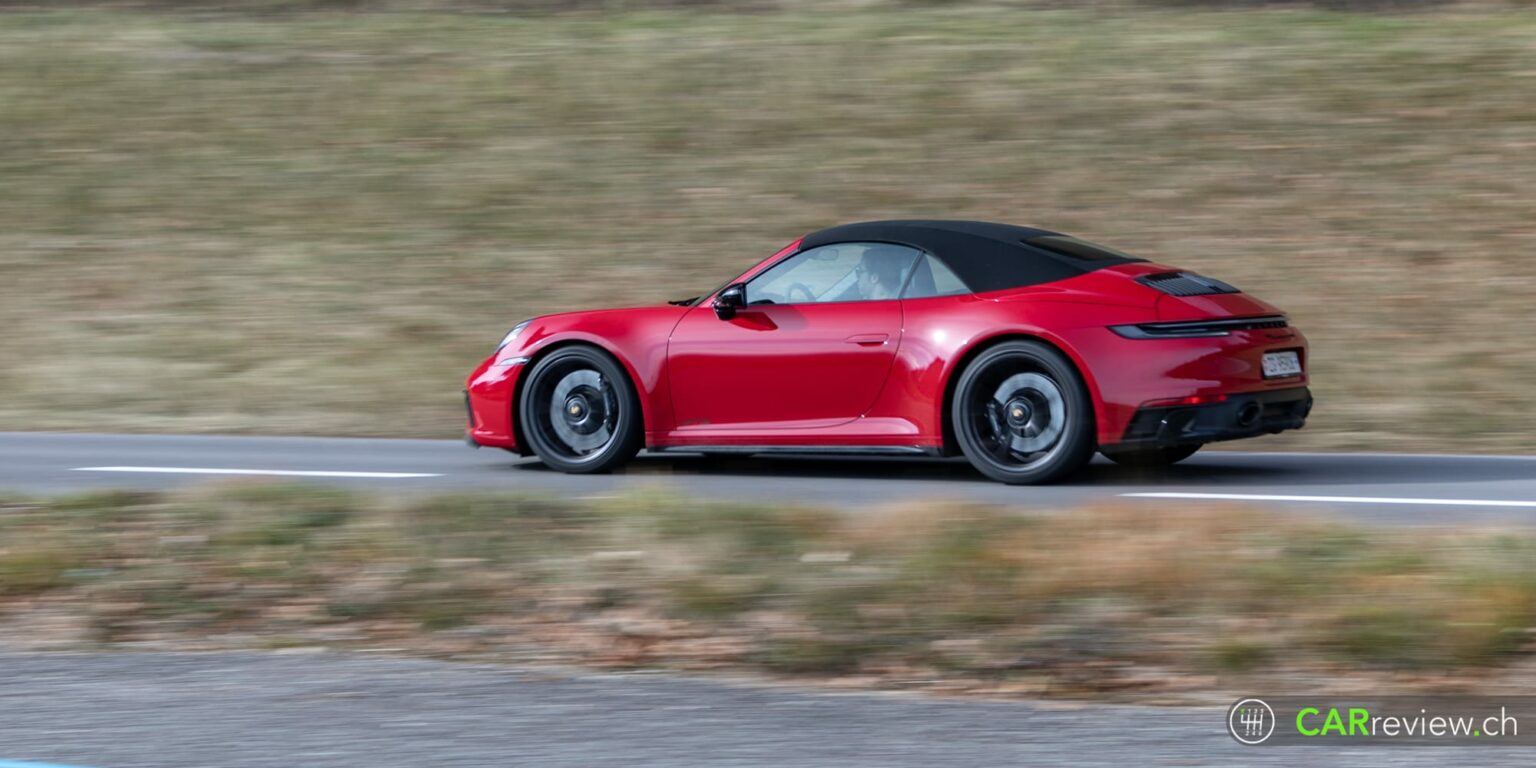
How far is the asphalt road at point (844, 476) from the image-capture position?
7.90m

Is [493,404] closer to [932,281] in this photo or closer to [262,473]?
[262,473]

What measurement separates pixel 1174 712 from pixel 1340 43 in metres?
14.8

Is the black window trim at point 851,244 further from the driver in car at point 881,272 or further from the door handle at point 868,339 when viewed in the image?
the door handle at point 868,339

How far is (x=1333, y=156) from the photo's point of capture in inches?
617

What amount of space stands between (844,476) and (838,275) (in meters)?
1.03

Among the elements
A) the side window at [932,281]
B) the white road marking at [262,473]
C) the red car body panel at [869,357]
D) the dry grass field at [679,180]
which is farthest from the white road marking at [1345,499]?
the white road marking at [262,473]

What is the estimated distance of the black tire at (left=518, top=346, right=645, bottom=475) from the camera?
30.1 feet

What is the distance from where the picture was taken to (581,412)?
9375mm

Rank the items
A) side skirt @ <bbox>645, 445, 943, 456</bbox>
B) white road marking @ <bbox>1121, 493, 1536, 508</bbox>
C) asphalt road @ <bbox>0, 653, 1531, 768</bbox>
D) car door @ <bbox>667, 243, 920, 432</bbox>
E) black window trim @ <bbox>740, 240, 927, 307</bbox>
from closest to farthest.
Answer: asphalt road @ <bbox>0, 653, 1531, 768</bbox>, white road marking @ <bbox>1121, 493, 1536, 508</bbox>, side skirt @ <bbox>645, 445, 943, 456</bbox>, car door @ <bbox>667, 243, 920, 432</bbox>, black window trim @ <bbox>740, 240, 927, 307</bbox>

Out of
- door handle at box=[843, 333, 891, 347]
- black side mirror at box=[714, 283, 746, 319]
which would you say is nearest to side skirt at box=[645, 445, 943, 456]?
door handle at box=[843, 333, 891, 347]

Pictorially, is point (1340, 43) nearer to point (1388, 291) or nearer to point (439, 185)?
point (1388, 291)

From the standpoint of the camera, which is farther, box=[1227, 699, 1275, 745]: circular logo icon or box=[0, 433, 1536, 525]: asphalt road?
box=[0, 433, 1536, 525]: asphalt road

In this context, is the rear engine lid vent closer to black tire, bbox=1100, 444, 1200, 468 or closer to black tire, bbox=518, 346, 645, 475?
black tire, bbox=1100, 444, 1200, 468

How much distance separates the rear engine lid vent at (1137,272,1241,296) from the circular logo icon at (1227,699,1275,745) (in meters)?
4.06
